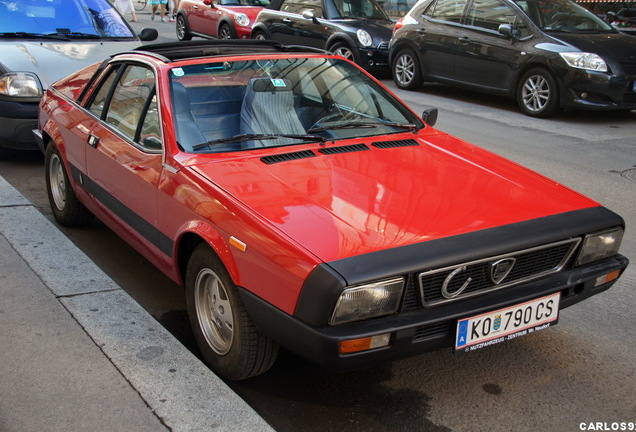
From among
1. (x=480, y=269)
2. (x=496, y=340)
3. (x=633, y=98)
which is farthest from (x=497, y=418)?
(x=633, y=98)

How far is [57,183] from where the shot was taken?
18.4ft

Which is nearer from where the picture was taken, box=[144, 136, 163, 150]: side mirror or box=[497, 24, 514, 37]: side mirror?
box=[144, 136, 163, 150]: side mirror

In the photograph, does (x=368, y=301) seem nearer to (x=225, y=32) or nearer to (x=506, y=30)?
(x=506, y=30)

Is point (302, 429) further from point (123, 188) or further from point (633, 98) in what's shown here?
point (633, 98)

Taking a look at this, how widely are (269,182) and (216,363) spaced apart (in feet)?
2.91

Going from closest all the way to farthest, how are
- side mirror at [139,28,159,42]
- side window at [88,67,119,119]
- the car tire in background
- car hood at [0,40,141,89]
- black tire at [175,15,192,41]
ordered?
1. side window at [88,67,119,119]
2. car hood at [0,40,141,89]
3. side mirror at [139,28,159,42]
4. the car tire in background
5. black tire at [175,15,192,41]

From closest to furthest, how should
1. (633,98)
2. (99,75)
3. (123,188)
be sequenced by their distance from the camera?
(123,188)
(99,75)
(633,98)

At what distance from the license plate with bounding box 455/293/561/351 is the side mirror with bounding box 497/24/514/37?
305 inches

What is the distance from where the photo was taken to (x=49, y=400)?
10.2ft

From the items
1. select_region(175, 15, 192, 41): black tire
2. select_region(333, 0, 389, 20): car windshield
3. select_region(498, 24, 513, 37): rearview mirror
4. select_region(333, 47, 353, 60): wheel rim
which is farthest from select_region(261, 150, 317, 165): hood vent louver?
select_region(175, 15, 192, 41): black tire

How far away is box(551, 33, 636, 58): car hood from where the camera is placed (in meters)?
9.63

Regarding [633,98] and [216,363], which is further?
[633,98]

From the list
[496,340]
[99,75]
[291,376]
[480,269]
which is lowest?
[291,376]

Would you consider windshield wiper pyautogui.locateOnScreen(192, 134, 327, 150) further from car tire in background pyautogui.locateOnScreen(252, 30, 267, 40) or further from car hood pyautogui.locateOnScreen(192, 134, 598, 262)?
car tire in background pyautogui.locateOnScreen(252, 30, 267, 40)
